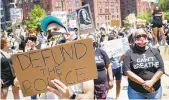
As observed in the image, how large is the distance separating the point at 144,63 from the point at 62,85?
86.3 inches

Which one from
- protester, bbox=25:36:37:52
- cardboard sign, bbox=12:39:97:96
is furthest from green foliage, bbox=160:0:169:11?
cardboard sign, bbox=12:39:97:96

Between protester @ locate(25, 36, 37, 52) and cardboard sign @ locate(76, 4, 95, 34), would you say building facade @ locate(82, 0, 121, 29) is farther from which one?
protester @ locate(25, 36, 37, 52)

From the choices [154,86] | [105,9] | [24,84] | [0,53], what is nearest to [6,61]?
[0,53]

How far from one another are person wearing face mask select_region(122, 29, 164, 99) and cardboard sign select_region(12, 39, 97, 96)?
6.43 ft

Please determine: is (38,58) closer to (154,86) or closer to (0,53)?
(154,86)

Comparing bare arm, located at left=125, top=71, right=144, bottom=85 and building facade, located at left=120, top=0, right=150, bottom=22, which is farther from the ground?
bare arm, located at left=125, top=71, right=144, bottom=85

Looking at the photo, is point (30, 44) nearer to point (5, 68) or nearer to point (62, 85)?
point (5, 68)

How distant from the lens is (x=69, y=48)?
110 inches

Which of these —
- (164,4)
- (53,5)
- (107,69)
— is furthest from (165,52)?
(53,5)

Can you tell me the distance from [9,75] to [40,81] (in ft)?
11.6

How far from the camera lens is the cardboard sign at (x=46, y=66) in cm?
274

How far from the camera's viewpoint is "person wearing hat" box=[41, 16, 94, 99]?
8.48ft

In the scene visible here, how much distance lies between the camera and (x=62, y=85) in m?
2.61

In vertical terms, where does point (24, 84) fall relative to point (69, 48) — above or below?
below
